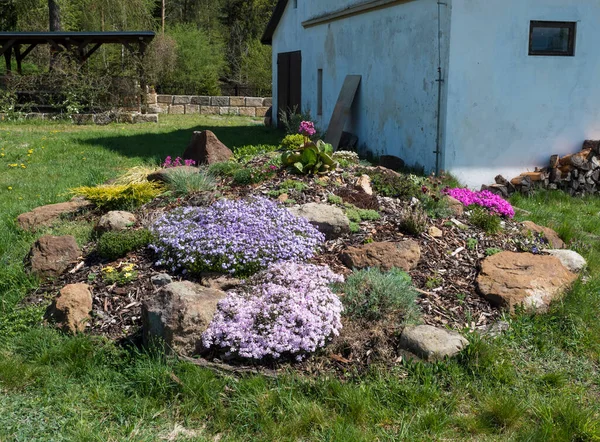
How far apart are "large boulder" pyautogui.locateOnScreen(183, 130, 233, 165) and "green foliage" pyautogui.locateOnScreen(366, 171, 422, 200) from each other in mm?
2534

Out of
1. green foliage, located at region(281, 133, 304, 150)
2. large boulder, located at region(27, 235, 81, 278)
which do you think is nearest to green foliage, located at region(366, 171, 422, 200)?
green foliage, located at region(281, 133, 304, 150)

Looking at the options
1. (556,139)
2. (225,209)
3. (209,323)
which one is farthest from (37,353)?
(556,139)

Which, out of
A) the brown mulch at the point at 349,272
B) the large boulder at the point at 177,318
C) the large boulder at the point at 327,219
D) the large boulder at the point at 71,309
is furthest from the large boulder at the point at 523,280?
the large boulder at the point at 71,309

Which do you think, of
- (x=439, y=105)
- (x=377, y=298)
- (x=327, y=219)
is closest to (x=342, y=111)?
(x=439, y=105)

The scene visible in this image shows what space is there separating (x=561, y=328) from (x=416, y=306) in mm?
1138

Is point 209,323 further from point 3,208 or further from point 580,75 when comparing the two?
point 580,75

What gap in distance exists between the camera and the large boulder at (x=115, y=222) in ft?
20.3

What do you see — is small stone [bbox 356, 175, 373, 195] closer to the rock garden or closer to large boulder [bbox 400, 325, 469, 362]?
the rock garden

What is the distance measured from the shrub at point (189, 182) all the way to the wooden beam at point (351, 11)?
4.99 metres

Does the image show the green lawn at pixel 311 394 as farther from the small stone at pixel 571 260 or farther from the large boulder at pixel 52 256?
the small stone at pixel 571 260

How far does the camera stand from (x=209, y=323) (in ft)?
13.9

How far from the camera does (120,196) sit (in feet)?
→ 23.0

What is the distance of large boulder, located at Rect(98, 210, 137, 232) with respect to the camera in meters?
6.19

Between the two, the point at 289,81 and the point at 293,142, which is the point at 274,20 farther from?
the point at 293,142
